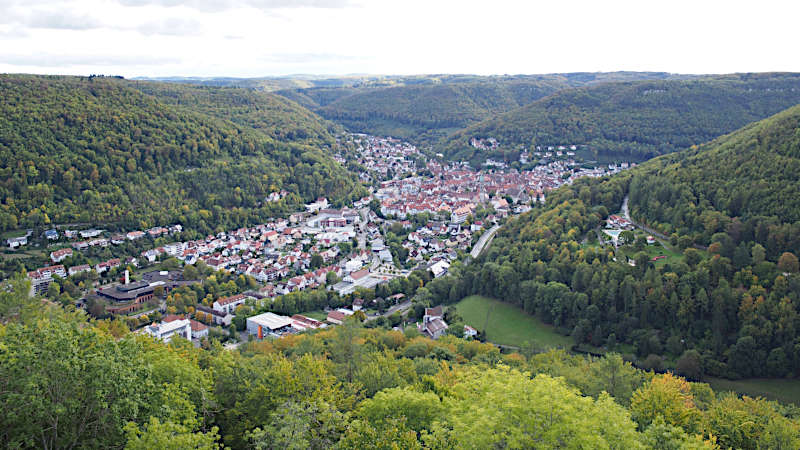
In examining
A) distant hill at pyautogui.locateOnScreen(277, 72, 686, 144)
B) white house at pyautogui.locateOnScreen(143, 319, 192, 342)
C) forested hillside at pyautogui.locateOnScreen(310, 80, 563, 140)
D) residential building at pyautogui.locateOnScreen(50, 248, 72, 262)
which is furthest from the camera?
forested hillside at pyautogui.locateOnScreen(310, 80, 563, 140)

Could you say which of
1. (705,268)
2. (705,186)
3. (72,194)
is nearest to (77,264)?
(72,194)

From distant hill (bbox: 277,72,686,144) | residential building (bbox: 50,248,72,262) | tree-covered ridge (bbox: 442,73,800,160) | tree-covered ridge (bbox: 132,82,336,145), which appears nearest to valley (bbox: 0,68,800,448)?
residential building (bbox: 50,248,72,262)

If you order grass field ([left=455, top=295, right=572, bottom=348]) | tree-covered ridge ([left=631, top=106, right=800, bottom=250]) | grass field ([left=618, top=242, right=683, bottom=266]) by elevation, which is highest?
tree-covered ridge ([left=631, top=106, right=800, bottom=250])

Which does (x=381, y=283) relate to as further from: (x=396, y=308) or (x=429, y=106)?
(x=429, y=106)

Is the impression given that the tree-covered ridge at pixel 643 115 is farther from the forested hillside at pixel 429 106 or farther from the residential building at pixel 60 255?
the residential building at pixel 60 255

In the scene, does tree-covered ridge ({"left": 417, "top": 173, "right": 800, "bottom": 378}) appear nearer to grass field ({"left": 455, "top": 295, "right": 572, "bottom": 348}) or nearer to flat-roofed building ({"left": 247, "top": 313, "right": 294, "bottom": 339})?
grass field ({"left": 455, "top": 295, "right": 572, "bottom": 348})

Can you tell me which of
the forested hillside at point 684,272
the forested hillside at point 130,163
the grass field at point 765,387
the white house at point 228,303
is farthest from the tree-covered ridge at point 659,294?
the forested hillside at point 130,163

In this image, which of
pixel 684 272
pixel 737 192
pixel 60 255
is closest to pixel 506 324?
pixel 684 272
